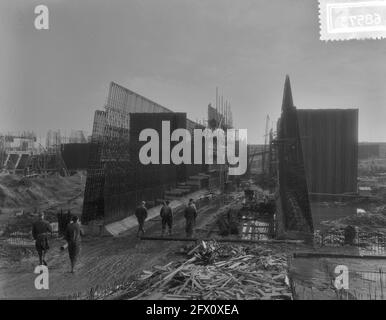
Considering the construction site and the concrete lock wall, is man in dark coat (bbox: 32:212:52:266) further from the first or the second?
the concrete lock wall

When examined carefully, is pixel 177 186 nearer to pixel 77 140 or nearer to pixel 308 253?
pixel 308 253

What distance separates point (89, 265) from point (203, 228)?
6.58 m

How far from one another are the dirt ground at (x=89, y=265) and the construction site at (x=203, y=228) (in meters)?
0.03

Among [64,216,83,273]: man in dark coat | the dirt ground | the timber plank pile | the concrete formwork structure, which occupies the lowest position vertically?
the dirt ground

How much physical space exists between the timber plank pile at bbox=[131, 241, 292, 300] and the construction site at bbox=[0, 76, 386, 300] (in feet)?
0.09

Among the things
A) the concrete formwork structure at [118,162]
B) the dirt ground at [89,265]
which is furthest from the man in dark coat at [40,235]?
the concrete formwork structure at [118,162]

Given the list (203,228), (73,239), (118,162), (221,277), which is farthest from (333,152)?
(73,239)

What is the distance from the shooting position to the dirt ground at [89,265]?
343 inches

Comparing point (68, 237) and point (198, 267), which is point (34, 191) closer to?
point (68, 237)

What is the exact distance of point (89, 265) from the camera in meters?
10.6

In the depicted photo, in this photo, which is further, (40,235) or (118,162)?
(118,162)

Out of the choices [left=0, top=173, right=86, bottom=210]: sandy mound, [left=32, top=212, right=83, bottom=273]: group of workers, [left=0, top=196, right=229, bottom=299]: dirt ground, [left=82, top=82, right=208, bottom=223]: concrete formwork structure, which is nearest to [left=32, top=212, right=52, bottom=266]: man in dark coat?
[left=32, top=212, right=83, bottom=273]: group of workers

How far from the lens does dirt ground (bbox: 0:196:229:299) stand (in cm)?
872
